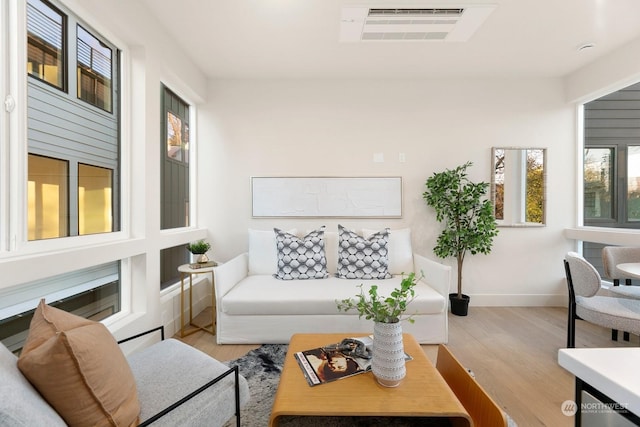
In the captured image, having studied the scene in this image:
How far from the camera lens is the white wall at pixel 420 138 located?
137 inches

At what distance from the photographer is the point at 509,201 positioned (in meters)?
3.48

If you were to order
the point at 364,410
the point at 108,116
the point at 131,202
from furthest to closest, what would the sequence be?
the point at 131,202
the point at 108,116
the point at 364,410

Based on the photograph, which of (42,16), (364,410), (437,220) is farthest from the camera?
(437,220)

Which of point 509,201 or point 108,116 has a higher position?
point 108,116

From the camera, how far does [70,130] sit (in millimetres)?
1816

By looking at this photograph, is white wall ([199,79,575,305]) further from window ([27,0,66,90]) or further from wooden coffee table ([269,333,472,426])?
wooden coffee table ([269,333,472,426])

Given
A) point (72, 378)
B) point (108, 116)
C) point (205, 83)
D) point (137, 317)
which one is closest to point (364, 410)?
point (72, 378)

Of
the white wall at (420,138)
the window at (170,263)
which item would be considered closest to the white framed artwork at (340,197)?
the white wall at (420,138)

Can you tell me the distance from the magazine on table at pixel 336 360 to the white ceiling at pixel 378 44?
241 cm

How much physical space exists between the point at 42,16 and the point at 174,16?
3.20 ft

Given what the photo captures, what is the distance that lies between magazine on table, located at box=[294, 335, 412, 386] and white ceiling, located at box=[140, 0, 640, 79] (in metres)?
2.41

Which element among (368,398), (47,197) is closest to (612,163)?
(368,398)

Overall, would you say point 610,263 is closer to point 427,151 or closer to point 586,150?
point 586,150

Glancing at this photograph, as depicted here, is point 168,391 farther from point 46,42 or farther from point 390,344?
point 46,42
